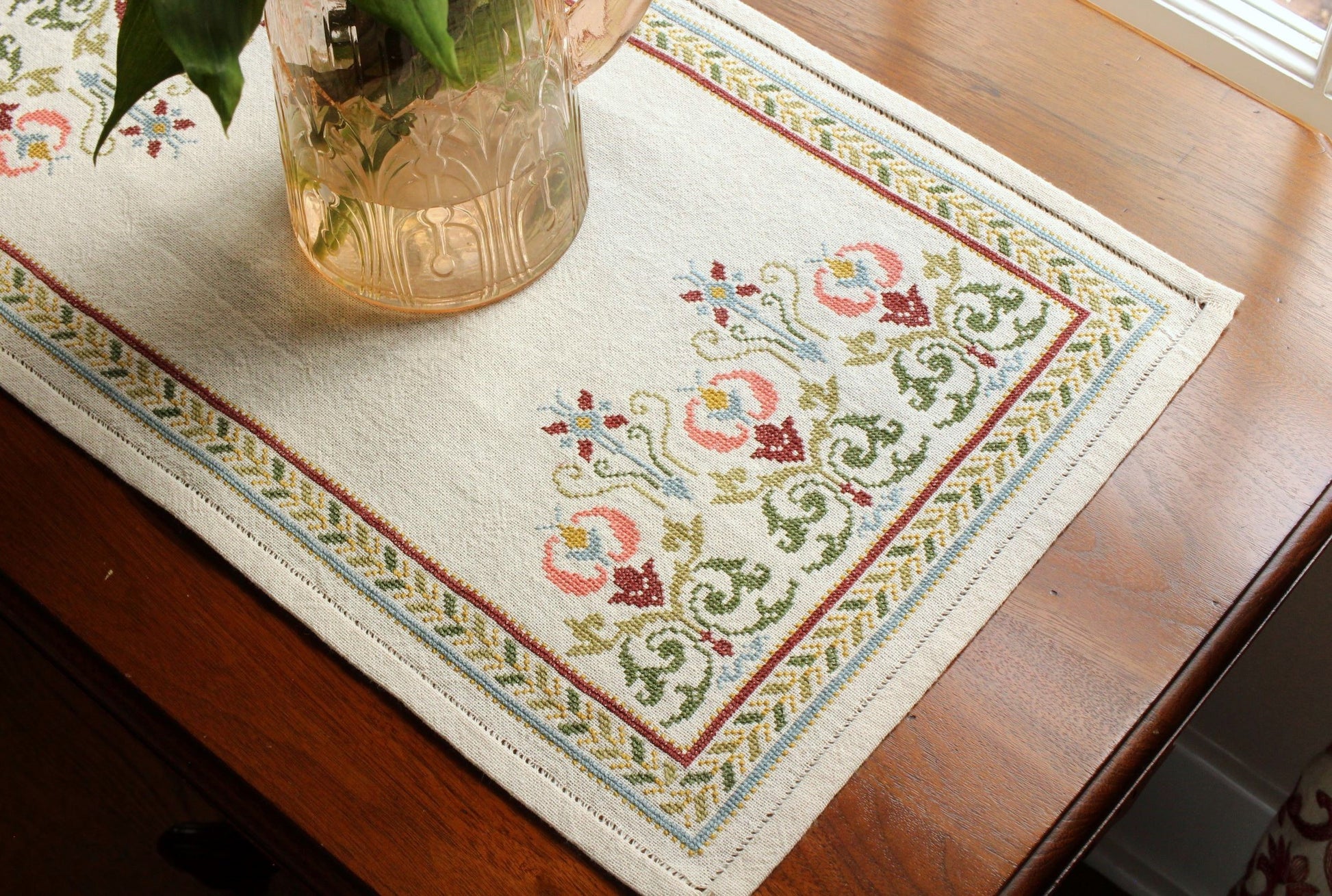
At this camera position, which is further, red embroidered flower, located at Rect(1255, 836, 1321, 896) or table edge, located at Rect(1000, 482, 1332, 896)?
red embroidered flower, located at Rect(1255, 836, 1321, 896)

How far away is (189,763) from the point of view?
0.61m

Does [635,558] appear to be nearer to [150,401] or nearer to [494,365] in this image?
[494,365]

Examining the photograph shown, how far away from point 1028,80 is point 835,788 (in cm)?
49

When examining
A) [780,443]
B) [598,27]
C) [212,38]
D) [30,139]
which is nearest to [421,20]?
[212,38]

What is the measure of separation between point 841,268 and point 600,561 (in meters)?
0.24

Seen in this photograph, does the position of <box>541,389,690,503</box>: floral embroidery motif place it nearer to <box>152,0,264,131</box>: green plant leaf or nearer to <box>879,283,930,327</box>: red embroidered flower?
<box>879,283,930,327</box>: red embroidered flower

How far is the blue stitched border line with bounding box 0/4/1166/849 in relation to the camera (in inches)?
23.5

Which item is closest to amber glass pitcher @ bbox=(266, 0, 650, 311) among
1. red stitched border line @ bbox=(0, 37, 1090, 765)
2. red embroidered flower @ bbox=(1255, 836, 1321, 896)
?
red stitched border line @ bbox=(0, 37, 1090, 765)

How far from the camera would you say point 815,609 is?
65cm

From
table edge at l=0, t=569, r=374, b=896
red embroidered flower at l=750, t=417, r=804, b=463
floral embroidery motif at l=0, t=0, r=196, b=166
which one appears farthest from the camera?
floral embroidery motif at l=0, t=0, r=196, b=166

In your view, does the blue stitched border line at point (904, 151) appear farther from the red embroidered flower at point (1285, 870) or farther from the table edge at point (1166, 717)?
A: the red embroidered flower at point (1285, 870)

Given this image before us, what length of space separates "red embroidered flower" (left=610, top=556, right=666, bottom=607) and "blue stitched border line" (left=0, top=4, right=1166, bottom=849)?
75 mm

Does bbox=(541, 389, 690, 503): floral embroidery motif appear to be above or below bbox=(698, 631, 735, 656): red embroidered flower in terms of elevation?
above

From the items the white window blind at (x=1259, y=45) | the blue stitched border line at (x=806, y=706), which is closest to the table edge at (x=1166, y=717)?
the blue stitched border line at (x=806, y=706)
